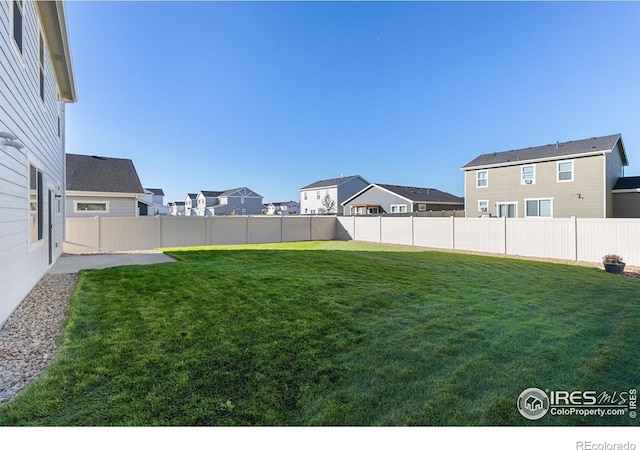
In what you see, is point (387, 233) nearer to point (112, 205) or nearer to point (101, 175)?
point (112, 205)

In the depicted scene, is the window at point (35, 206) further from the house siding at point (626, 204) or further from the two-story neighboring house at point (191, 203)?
the two-story neighboring house at point (191, 203)

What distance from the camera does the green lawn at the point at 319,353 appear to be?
231 cm

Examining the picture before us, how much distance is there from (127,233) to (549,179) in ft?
74.0

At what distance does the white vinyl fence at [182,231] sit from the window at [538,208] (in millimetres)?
11995

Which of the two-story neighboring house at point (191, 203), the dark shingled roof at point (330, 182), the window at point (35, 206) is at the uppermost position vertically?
the dark shingled roof at point (330, 182)

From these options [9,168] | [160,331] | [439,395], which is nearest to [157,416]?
[160,331]

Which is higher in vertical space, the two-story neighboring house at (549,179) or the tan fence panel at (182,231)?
the two-story neighboring house at (549,179)

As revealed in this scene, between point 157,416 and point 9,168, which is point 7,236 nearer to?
point 9,168

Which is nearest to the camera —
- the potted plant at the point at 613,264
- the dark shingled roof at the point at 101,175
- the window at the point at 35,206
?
the window at the point at 35,206

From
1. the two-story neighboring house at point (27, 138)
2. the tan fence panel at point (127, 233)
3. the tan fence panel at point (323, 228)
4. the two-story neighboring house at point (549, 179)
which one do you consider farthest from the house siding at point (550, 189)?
the two-story neighboring house at point (27, 138)

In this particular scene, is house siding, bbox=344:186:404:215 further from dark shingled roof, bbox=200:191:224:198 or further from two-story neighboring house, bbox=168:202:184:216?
two-story neighboring house, bbox=168:202:184:216

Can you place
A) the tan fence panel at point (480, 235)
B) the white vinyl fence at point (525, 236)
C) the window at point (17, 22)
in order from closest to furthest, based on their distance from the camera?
the window at point (17, 22), the white vinyl fence at point (525, 236), the tan fence panel at point (480, 235)

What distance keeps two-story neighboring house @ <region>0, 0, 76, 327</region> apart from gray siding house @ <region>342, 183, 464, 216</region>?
24.9 meters

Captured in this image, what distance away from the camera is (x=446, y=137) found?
24391 mm
